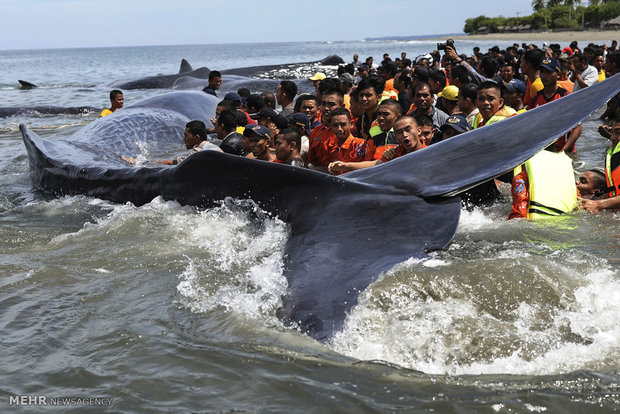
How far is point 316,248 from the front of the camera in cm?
377

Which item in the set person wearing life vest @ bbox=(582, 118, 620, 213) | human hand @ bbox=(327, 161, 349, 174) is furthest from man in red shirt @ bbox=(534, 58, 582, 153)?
human hand @ bbox=(327, 161, 349, 174)

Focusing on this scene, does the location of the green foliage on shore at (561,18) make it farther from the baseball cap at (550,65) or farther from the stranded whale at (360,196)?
the stranded whale at (360,196)

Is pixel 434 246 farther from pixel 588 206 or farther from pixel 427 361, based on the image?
pixel 588 206

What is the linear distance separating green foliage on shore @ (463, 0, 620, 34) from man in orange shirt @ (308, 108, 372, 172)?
314 feet

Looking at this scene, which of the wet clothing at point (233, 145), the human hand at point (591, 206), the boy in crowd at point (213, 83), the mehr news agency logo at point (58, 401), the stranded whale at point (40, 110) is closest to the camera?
the mehr news agency logo at point (58, 401)

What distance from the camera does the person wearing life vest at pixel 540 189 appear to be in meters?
5.90

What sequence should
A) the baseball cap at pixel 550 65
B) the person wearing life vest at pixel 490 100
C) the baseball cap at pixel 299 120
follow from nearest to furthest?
the person wearing life vest at pixel 490 100 → the baseball cap at pixel 299 120 → the baseball cap at pixel 550 65

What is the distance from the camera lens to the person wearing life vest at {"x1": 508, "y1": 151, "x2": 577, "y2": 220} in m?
5.90

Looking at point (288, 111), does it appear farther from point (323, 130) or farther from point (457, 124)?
point (457, 124)

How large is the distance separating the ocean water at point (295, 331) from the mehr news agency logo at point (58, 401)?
0.03 m

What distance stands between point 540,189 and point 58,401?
440 cm

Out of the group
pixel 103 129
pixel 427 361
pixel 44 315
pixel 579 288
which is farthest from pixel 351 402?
pixel 103 129

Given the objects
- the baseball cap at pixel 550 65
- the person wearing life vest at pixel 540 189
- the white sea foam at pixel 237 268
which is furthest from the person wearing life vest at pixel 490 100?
the white sea foam at pixel 237 268

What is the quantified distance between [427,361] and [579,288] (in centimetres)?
123
